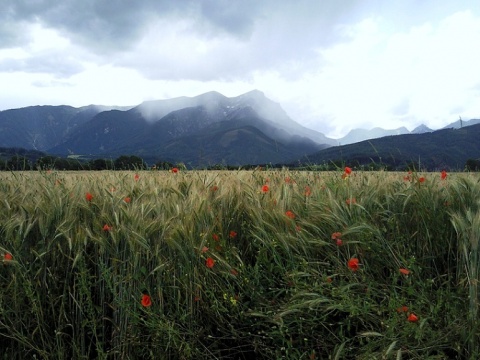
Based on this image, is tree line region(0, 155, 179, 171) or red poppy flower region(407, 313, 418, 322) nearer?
red poppy flower region(407, 313, 418, 322)

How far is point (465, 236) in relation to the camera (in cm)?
182

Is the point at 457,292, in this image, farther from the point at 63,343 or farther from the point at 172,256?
the point at 63,343

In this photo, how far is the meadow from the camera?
1.91 m

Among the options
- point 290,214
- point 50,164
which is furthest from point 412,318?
point 50,164

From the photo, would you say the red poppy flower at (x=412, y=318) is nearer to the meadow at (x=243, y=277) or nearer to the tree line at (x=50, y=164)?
the meadow at (x=243, y=277)

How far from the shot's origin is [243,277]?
86.0 inches

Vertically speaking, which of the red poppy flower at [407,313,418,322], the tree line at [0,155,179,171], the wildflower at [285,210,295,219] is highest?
the tree line at [0,155,179,171]

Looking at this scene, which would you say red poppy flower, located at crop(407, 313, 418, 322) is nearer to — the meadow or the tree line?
the meadow

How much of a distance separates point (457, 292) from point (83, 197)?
8.54ft

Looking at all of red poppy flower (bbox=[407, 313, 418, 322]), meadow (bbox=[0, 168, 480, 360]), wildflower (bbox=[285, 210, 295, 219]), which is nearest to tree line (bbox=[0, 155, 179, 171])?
meadow (bbox=[0, 168, 480, 360])

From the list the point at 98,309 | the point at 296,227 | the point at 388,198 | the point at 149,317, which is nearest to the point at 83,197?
the point at 98,309

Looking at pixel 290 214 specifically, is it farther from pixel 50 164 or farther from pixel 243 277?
pixel 50 164

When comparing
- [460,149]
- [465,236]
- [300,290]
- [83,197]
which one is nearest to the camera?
[465,236]

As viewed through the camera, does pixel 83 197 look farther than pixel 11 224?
Yes
